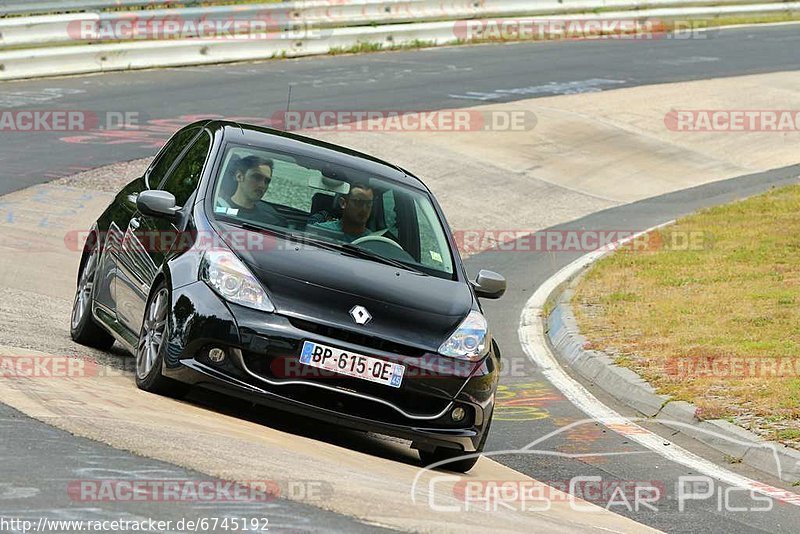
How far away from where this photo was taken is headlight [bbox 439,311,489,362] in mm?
7707

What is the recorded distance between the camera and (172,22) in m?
25.5

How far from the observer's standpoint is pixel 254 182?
8.60 metres

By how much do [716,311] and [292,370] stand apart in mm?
6527

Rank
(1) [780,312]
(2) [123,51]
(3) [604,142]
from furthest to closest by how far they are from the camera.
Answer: (2) [123,51], (3) [604,142], (1) [780,312]

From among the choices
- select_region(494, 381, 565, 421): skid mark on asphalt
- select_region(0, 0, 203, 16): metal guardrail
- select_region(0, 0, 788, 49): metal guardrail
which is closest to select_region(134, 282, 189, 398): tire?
select_region(494, 381, 565, 421): skid mark on asphalt

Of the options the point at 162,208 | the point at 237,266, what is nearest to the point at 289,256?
the point at 237,266

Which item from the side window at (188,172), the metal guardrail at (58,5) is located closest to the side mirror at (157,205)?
the side window at (188,172)

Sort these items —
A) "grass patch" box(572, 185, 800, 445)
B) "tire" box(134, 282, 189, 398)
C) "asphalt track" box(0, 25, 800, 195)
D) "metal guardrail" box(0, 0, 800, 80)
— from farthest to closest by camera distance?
1. "metal guardrail" box(0, 0, 800, 80)
2. "asphalt track" box(0, 25, 800, 195)
3. "grass patch" box(572, 185, 800, 445)
4. "tire" box(134, 282, 189, 398)

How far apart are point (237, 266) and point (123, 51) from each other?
17.6 metres

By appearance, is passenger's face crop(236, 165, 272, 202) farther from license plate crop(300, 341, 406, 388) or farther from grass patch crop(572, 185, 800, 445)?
grass patch crop(572, 185, 800, 445)

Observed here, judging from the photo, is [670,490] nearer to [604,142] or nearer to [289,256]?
[289,256]

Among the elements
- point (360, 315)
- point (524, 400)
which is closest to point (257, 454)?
point (360, 315)

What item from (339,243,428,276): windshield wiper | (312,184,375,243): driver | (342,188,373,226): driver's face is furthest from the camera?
(342,188,373,226): driver's face

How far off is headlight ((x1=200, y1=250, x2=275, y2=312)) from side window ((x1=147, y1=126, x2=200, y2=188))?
189 cm
